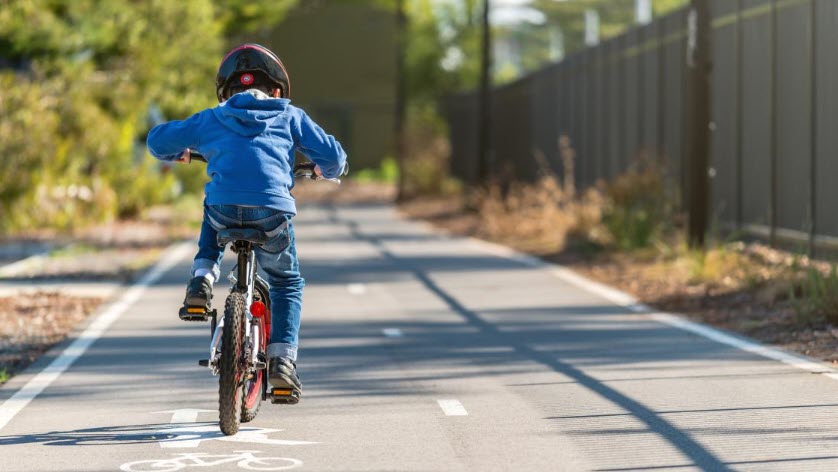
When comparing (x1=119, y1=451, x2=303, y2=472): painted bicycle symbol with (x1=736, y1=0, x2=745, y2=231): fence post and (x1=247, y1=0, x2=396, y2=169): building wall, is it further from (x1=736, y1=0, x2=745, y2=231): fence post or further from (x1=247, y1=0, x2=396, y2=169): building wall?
(x1=247, y1=0, x2=396, y2=169): building wall

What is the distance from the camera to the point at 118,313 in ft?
49.4

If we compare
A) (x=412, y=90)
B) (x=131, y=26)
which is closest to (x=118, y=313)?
(x=131, y=26)

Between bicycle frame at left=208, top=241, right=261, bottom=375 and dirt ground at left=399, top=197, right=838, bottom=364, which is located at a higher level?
bicycle frame at left=208, top=241, right=261, bottom=375

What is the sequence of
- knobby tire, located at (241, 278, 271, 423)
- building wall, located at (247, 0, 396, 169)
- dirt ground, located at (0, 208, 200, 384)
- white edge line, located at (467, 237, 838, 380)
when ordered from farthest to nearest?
building wall, located at (247, 0, 396, 169)
dirt ground, located at (0, 208, 200, 384)
white edge line, located at (467, 237, 838, 380)
knobby tire, located at (241, 278, 271, 423)

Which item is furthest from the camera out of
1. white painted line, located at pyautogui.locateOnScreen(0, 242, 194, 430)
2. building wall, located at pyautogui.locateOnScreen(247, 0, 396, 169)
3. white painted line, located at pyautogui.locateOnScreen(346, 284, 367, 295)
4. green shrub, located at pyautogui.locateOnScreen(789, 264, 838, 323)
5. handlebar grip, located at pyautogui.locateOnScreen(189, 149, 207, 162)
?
building wall, located at pyautogui.locateOnScreen(247, 0, 396, 169)

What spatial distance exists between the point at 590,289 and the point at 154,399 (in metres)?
8.36

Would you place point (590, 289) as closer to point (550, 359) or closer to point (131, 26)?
point (550, 359)

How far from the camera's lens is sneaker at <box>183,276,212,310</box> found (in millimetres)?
8039

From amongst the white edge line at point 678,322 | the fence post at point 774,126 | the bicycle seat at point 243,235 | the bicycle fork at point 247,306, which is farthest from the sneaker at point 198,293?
the fence post at point 774,126

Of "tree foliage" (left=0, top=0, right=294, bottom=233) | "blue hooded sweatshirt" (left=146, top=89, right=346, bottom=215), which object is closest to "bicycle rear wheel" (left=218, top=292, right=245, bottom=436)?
"blue hooded sweatshirt" (left=146, top=89, right=346, bottom=215)

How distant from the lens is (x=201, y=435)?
27.6ft

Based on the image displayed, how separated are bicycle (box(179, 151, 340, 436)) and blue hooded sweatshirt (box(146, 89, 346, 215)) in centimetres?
15

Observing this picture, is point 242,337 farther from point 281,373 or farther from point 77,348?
point 77,348

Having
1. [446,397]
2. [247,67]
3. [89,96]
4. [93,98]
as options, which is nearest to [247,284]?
[247,67]
